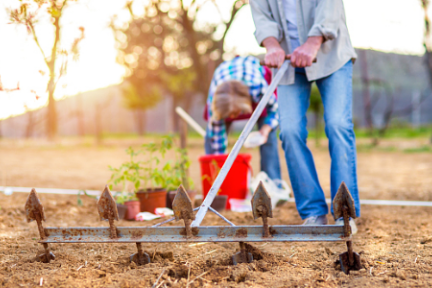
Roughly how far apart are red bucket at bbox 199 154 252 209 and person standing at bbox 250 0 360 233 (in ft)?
2.71

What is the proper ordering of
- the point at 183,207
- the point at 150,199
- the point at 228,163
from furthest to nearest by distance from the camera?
1. the point at 150,199
2. the point at 228,163
3. the point at 183,207

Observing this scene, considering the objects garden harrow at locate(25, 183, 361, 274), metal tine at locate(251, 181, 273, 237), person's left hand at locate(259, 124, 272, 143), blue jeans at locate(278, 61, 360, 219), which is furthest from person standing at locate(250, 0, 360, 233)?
person's left hand at locate(259, 124, 272, 143)

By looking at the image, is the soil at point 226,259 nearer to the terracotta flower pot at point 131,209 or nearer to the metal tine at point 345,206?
the terracotta flower pot at point 131,209

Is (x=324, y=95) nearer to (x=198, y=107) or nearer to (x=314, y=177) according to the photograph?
(x=314, y=177)

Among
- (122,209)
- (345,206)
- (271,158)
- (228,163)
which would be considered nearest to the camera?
(345,206)

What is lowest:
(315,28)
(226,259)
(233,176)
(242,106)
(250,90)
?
(226,259)

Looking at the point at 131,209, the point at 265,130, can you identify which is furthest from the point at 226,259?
the point at 265,130

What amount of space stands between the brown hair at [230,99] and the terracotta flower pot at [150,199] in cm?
96

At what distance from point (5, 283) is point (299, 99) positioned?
1.92 m

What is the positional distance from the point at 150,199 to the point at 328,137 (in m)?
1.46

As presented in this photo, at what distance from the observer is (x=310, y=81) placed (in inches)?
98.7

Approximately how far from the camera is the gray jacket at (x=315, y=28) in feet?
7.41

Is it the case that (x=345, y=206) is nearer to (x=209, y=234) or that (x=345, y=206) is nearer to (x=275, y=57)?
(x=209, y=234)

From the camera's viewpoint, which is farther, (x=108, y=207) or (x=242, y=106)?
(x=242, y=106)
